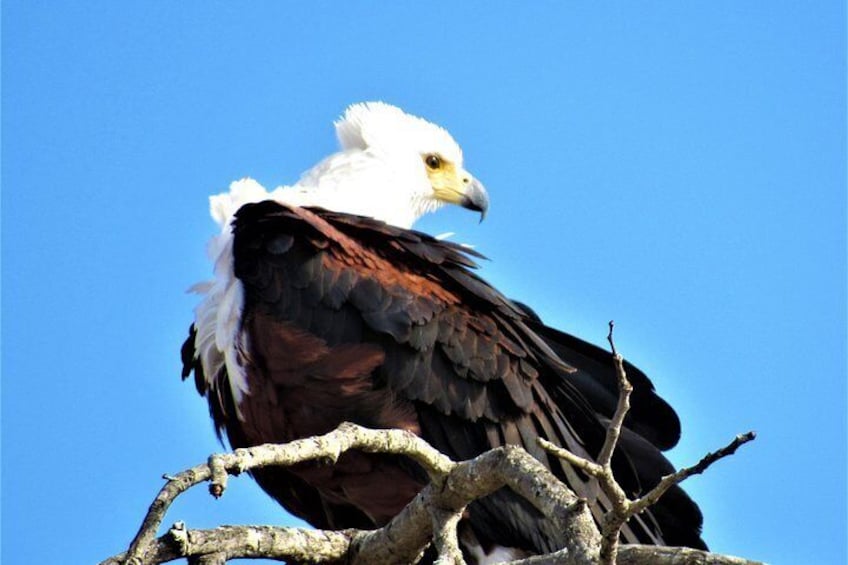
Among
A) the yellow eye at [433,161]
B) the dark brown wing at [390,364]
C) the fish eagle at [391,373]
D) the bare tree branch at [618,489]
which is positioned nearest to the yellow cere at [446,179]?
the yellow eye at [433,161]

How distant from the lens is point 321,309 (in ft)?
20.9

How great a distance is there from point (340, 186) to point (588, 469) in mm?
4329

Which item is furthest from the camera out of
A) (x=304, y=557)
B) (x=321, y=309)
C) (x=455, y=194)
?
(x=455, y=194)

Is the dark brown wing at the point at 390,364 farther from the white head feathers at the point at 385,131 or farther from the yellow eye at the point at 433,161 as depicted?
the yellow eye at the point at 433,161

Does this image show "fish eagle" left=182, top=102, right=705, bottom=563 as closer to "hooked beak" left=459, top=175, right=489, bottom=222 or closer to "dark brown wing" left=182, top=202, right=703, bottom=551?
"dark brown wing" left=182, top=202, right=703, bottom=551

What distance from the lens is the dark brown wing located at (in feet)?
20.8

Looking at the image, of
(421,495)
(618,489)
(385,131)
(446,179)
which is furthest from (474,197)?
(618,489)

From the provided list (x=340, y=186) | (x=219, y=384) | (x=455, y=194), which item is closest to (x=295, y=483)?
(x=219, y=384)

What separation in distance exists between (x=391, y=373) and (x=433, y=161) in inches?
85.2

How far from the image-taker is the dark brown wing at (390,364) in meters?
6.33

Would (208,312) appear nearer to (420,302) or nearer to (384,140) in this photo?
(420,302)

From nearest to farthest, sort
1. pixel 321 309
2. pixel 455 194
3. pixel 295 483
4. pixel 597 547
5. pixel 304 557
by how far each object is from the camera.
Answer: pixel 597 547, pixel 304 557, pixel 321 309, pixel 295 483, pixel 455 194

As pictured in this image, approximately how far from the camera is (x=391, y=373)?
6.39 meters

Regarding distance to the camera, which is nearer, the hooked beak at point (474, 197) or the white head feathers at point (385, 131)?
the white head feathers at point (385, 131)
